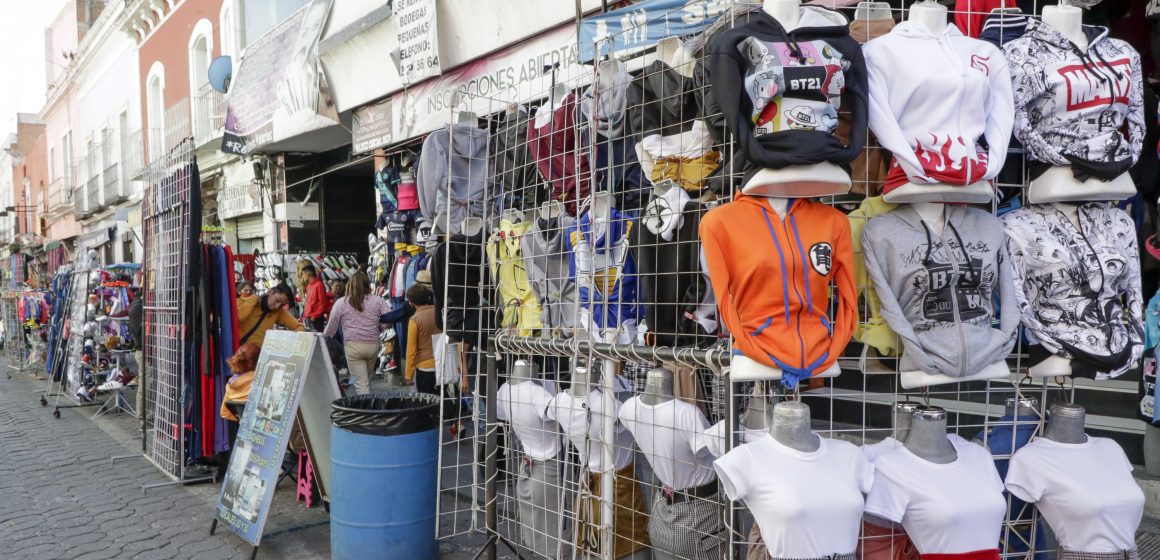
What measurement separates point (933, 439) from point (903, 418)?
17 centimetres

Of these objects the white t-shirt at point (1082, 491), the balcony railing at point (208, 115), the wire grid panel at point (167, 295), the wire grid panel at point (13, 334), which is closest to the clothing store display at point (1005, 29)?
the white t-shirt at point (1082, 491)

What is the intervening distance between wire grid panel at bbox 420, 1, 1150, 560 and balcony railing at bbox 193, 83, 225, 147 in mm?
12698

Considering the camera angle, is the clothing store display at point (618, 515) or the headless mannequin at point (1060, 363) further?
the clothing store display at point (618, 515)

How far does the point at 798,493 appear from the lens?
8.55ft

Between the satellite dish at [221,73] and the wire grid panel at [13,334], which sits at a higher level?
the satellite dish at [221,73]

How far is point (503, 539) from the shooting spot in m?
4.28

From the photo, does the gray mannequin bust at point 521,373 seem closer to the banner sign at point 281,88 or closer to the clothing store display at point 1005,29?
the clothing store display at point 1005,29

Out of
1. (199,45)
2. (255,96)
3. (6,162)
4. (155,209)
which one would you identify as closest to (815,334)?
(155,209)

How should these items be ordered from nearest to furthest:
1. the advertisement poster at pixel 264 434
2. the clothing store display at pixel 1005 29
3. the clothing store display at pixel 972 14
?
the clothing store display at pixel 1005 29 → the clothing store display at pixel 972 14 → the advertisement poster at pixel 264 434

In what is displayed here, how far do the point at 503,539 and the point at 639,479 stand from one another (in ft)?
3.07

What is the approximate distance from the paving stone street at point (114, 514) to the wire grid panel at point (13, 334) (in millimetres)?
8724

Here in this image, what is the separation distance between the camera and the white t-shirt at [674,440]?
331 centimetres

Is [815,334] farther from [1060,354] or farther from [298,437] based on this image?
[298,437]

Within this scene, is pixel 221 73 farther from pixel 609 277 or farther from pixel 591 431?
pixel 591 431
